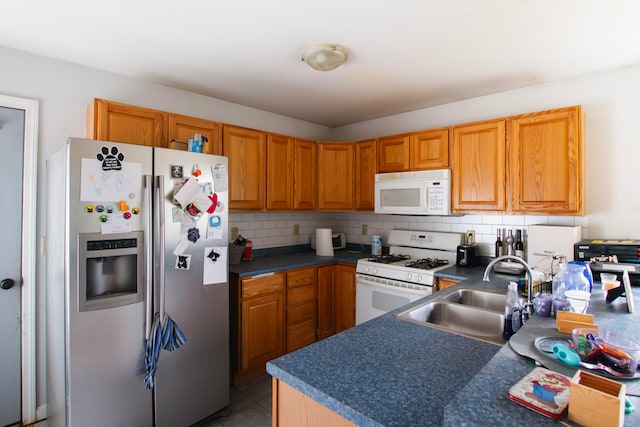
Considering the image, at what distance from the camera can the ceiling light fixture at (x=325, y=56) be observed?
81.3 inches

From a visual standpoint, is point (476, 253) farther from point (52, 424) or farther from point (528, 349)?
point (52, 424)

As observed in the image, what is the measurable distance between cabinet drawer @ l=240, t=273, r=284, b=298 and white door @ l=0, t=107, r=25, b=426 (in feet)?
4.79

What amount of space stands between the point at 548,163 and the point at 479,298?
1.16m

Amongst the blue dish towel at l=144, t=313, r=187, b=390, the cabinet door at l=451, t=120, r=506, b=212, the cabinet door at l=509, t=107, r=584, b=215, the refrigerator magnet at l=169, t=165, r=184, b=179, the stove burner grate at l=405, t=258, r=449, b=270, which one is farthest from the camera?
the stove burner grate at l=405, t=258, r=449, b=270

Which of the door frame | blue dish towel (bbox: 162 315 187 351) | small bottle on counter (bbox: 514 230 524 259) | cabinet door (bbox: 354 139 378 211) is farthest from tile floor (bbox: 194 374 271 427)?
small bottle on counter (bbox: 514 230 524 259)

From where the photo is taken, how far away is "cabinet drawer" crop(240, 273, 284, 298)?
2.66 meters

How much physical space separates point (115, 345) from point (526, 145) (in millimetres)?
3040

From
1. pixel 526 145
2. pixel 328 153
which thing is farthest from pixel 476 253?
pixel 328 153

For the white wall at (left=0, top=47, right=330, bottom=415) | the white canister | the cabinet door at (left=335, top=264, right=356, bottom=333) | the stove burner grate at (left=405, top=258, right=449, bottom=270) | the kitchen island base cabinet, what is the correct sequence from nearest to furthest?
the kitchen island base cabinet, the white wall at (left=0, top=47, right=330, bottom=415), the stove burner grate at (left=405, top=258, right=449, bottom=270), the cabinet door at (left=335, top=264, right=356, bottom=333), the white canister

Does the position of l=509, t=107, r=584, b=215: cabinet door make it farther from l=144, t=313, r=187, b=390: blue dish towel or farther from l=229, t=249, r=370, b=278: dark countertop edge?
l=144, t=313, r=187, b=390: blue dish towel

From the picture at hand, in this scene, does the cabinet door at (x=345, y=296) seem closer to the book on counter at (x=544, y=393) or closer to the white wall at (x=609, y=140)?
the white wall at (x=609, y=140)

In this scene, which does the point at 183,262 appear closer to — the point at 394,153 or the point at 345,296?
the point at 345,296

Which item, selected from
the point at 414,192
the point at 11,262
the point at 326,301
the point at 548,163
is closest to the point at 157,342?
the point at 11,262

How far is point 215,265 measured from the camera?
87.4 inches
